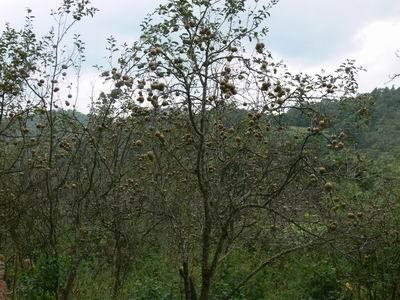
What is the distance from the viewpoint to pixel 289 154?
16.6 feet

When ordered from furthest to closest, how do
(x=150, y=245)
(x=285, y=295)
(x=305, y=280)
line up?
(x=150, y=245) → (x=305, y=280) → (x=285, y=295)

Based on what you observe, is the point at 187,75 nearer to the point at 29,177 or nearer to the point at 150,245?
the point at 29,177

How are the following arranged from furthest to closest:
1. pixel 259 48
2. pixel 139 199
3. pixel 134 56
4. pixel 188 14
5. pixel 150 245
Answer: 1. pixel 150 245
2. pixel 139 199
3. pixel 134 56
4. pixel 259 48
5. pixel 188 14

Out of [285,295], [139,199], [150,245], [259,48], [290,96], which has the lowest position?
[285,295]

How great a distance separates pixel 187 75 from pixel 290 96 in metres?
0.90

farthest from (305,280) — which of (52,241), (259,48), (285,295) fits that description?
(259,48)

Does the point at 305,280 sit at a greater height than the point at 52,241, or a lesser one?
lesser

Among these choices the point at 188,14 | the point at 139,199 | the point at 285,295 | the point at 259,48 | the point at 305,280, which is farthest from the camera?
the point at 305,280

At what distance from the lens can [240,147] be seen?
506 centimetres

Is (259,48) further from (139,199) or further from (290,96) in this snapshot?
(139,199)

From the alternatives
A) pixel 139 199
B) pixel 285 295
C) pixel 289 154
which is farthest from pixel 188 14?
pixel 285 295

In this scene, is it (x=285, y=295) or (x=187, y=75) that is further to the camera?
(x=285, y=295)

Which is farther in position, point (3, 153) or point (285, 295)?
point (285, 295)

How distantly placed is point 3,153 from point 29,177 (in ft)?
1.73
